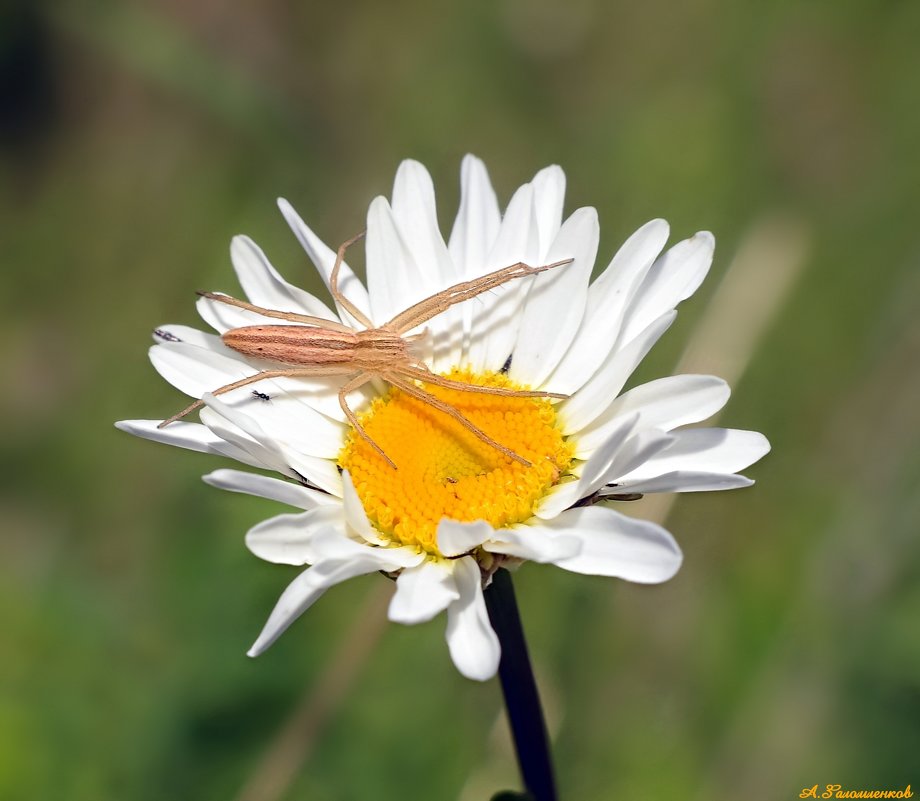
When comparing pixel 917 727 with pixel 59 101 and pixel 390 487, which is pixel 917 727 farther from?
pixel 59 101

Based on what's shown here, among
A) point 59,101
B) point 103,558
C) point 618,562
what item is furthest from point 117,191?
point 618,562

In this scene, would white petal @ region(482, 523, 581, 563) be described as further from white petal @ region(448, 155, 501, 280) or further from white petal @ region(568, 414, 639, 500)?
white petal @ region(448, 155, 501, 280)

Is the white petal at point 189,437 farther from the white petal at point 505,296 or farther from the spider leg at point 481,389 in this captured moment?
the white petal at point 505,296

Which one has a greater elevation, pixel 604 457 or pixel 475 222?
pixel 475 222

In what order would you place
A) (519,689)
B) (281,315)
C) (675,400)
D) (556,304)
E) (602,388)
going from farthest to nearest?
(281,315)
(556,304)
(602,388)
(675,400)
(519,689)

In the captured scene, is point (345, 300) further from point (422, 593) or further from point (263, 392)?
point (422, 593)
